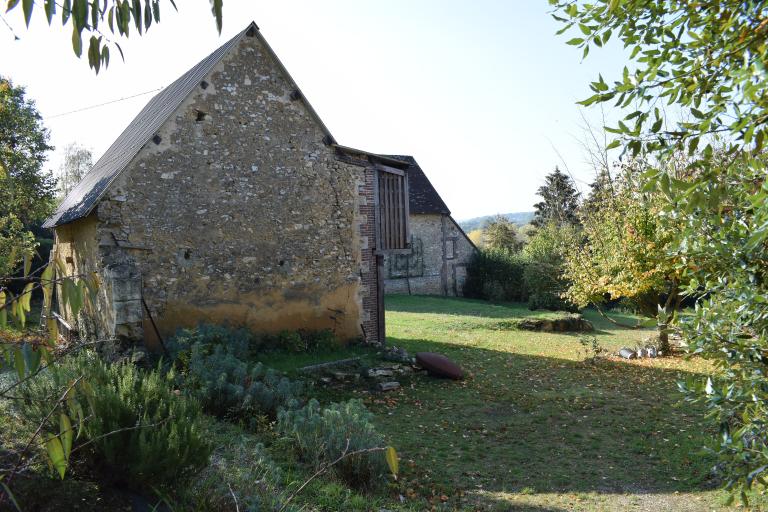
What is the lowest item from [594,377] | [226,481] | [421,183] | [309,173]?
[594,377]

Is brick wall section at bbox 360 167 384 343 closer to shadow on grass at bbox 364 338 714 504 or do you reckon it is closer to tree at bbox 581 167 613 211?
shadow on grass at bbox 364 338 714 504

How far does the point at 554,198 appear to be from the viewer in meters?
39.5

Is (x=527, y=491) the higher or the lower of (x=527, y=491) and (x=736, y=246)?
→ the lower

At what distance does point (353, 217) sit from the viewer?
1228 cm

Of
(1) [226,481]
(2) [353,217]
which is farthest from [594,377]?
(1) [226,481]

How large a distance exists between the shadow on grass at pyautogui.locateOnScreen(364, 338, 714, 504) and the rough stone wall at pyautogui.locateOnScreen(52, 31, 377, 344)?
3161 millimetres

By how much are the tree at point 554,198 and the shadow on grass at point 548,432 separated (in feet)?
83.8

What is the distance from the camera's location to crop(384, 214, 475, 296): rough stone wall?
2830cm

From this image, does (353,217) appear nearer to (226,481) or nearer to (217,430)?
(217,430)

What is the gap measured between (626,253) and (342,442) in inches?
371

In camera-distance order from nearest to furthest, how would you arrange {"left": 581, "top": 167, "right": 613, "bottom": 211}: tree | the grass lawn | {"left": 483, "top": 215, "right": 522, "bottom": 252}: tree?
the grass lawn → {"left": 581, "top": 167, "right": 613, "bottom": 211}: tree → {"left": 483, "top": 215, "right": 522, "bottom": 252}: tree

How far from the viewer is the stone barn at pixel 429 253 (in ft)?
93.1

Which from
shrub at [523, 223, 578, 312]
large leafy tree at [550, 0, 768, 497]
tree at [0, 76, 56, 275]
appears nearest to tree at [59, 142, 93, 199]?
tree at [0, 76, 56, 275]

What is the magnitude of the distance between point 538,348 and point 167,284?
403 inches
